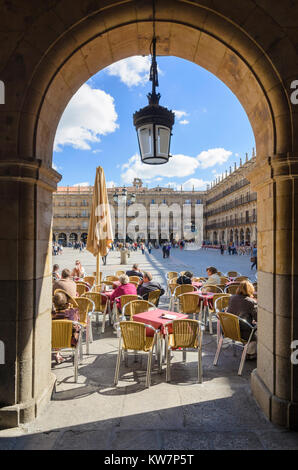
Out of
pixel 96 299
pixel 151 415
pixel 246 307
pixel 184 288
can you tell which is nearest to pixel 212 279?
pixel 184 288

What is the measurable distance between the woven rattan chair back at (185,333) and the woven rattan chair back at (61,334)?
1.17 metres

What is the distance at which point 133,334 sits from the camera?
3197 millimetres

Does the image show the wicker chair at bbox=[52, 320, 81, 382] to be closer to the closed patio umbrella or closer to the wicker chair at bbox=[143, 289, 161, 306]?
the wicker chair at bbox=[143, 289, 161, 306]

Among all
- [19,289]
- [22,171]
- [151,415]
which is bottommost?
[151,415]

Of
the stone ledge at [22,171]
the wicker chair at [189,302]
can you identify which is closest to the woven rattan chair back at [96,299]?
the wicker chair at [189,302]

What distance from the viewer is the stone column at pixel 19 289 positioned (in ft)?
8.04

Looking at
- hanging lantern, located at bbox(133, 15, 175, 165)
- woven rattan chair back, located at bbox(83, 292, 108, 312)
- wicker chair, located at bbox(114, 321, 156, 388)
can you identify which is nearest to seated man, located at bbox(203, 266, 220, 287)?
woven rattan chair back, located at bbox(83, 292, 108, 312)

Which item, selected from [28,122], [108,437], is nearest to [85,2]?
[28,122]

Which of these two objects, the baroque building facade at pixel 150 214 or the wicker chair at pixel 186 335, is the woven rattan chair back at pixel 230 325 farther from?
the baroque building facade at pixel 150 214

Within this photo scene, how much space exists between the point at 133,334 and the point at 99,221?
132 inches

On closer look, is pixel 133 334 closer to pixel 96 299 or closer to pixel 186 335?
pixel 186 335

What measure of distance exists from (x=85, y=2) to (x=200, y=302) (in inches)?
171

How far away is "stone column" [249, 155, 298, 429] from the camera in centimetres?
243
